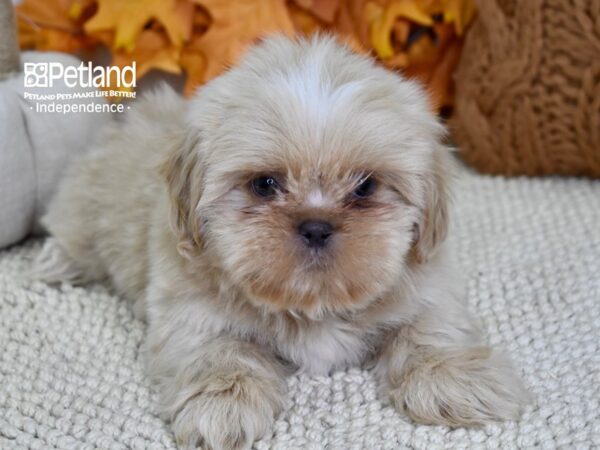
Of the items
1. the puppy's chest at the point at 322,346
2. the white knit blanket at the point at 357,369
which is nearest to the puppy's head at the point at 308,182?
the puppy's chest at the point at 322,346

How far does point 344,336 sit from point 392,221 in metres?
0.31

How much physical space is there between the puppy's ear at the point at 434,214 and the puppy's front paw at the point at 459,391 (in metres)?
0.24

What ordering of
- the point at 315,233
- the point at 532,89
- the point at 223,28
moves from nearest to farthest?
the point at 315,233 → the point at 532,89 → the point at 223,28

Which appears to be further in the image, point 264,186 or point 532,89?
point 532,89

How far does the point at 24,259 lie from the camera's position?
245 centimetres

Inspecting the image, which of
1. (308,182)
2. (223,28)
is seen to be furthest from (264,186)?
(223,28)

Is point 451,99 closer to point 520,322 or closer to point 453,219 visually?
point 453,219

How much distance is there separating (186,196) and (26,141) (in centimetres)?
102

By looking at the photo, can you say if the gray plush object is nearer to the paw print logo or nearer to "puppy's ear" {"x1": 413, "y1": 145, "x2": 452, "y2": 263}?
the paw print logo

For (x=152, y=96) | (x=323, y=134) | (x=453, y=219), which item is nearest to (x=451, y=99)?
(x=453, y=219)

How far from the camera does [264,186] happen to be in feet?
5.32

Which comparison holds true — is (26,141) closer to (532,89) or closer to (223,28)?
(223,28)

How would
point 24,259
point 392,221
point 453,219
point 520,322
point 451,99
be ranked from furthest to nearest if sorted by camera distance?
point 451,99
point 453,219
point 24,259
point 520,322
point 392,221

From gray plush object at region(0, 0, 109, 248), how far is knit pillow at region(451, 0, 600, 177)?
1.43 meters
